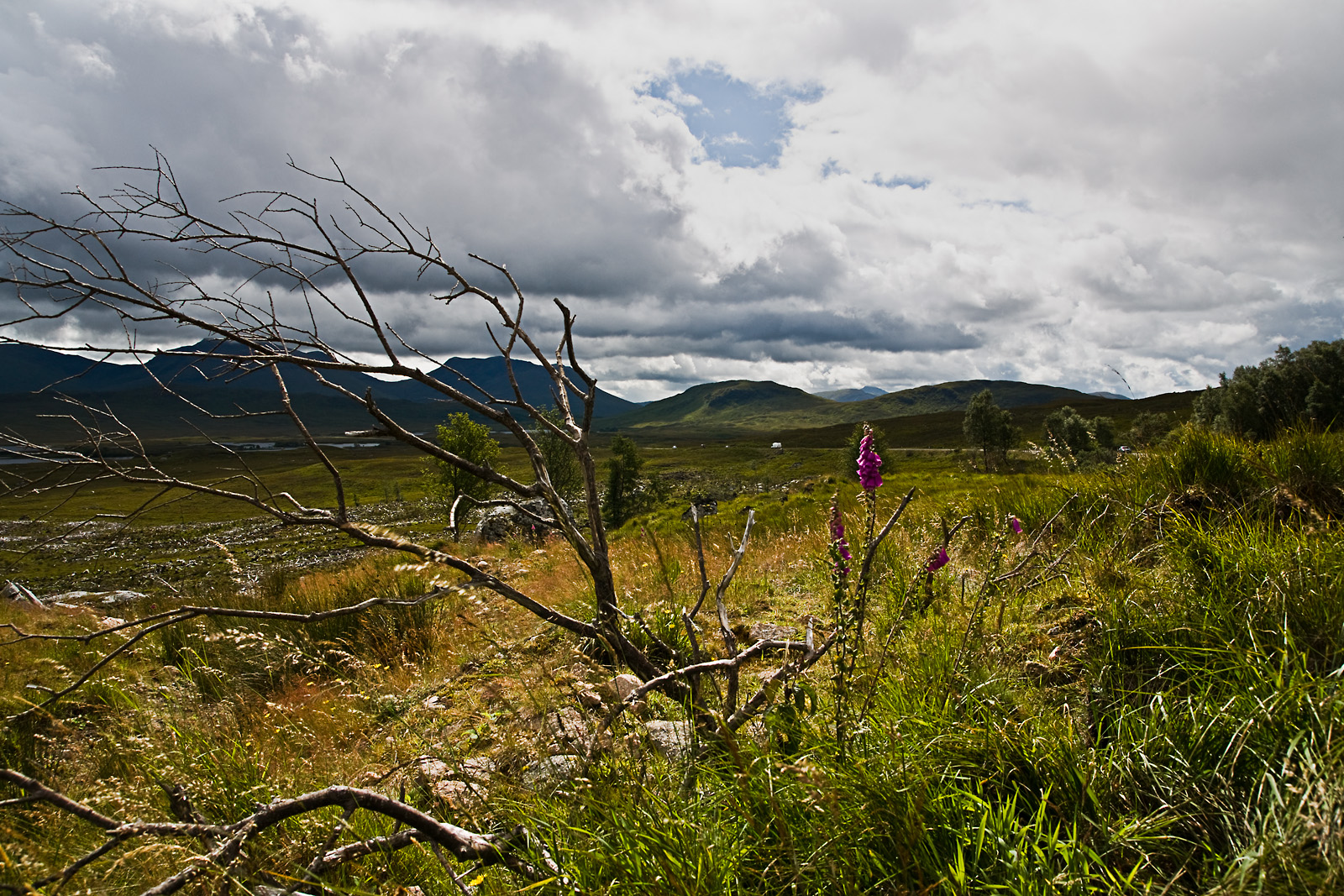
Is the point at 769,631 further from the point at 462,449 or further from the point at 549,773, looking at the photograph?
the point at 462,449

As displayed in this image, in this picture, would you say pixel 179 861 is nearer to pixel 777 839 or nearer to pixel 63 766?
pixel 777 839

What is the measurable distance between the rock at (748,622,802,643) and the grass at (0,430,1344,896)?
0.71 m

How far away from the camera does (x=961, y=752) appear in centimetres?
230

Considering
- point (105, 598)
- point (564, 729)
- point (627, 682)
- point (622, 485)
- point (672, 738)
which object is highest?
point (564, 729)

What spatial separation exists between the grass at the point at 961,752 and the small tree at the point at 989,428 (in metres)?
90.9

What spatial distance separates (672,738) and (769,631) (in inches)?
108

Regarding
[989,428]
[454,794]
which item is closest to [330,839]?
[454,794]

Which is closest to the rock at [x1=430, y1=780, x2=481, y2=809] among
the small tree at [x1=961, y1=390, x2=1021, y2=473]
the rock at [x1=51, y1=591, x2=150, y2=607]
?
the rock at [x1=51, y1=591, x2=150, y2=607]

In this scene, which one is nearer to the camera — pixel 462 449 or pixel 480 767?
pixel 480 767

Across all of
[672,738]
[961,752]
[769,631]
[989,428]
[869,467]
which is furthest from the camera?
[989,428]

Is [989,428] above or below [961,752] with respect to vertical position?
above

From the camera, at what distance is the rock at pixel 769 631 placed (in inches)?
218

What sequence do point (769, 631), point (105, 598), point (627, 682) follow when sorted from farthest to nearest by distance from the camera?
1. point (105, 598)
2. point (769, 631)
3. point (627, 682)

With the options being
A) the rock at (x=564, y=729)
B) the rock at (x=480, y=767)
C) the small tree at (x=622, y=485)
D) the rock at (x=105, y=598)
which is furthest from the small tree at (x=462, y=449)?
the rock at (x=564, y=729)
